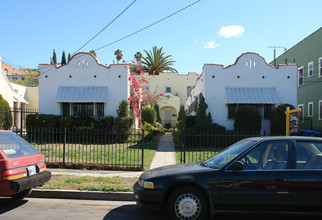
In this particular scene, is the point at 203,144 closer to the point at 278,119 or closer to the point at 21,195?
the point at 278,119

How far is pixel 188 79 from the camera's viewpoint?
40.0m

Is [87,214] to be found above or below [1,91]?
below

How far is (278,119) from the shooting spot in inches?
618

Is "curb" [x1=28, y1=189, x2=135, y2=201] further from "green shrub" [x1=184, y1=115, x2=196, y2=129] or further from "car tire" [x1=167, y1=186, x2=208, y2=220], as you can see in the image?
"green shrub" [x1=184, y1=115, x2=196, y2=129]

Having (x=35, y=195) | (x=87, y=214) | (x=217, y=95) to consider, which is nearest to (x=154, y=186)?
(x=87, y=214)

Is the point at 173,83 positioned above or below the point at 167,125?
above

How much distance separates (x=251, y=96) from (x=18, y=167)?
14368 mm

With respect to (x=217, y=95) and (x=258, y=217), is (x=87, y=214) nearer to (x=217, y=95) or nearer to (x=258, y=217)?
(x=258, y=217)

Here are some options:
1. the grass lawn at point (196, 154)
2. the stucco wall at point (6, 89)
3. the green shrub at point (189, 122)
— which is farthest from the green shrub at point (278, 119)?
the stucco wall at point (6, 89)

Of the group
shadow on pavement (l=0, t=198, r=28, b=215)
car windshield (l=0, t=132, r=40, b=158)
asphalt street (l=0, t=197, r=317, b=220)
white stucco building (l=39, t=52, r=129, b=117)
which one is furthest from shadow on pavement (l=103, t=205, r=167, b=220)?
white stucco building (l=39, t=52, r=129, b=117)

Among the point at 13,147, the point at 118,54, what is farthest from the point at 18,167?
the point at 118,54

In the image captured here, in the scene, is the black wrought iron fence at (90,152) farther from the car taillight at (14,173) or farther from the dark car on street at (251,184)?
the dark car on street at (251,184)

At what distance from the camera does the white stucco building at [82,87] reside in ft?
58.4

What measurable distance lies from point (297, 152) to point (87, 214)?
4.13 metres
